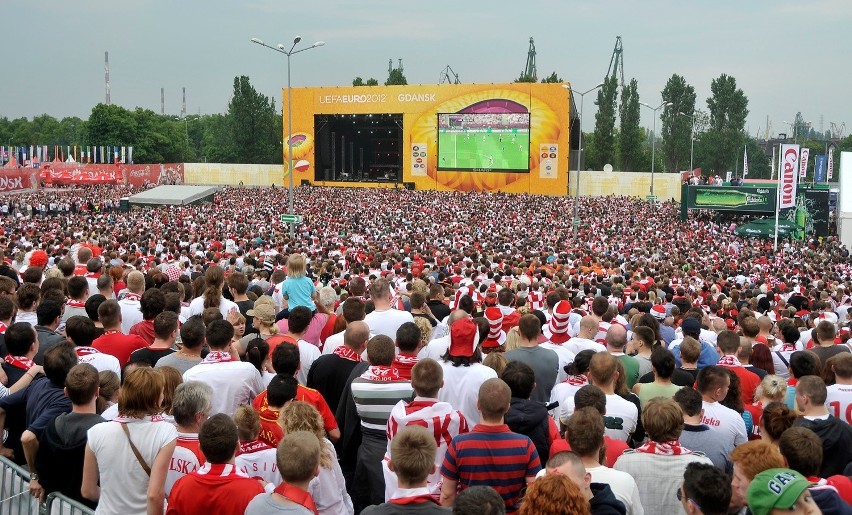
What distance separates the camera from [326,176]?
6725cm

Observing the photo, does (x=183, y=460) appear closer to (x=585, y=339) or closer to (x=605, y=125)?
(x=585, y=339)

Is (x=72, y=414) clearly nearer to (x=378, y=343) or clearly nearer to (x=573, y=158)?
(x=378, y=343)

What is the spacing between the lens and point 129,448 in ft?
14.9

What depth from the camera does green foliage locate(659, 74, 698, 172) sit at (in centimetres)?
7475

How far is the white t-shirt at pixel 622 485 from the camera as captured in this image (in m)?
4.14

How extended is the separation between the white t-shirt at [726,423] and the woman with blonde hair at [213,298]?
5076 mm

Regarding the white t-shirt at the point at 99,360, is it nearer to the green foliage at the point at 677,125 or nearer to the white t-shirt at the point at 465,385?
the white t-shirt at the point at 465,385

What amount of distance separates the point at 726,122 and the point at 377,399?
77390 mm

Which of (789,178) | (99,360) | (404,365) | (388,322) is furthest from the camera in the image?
(789,178)

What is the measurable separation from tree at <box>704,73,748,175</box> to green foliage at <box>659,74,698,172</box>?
8.15 feet

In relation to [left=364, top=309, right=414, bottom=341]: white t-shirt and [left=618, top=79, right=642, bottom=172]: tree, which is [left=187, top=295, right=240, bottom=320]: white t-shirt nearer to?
[left=364, top=309, right=414, bottom=341]: white t-shirt

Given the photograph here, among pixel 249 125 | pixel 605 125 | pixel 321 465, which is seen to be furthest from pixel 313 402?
pixel 249 125

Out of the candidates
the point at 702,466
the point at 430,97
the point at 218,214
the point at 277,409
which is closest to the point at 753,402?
the point at 702,466

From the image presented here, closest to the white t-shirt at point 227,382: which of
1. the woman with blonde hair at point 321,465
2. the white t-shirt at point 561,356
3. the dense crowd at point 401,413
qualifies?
the dense crowd at point 401,413
